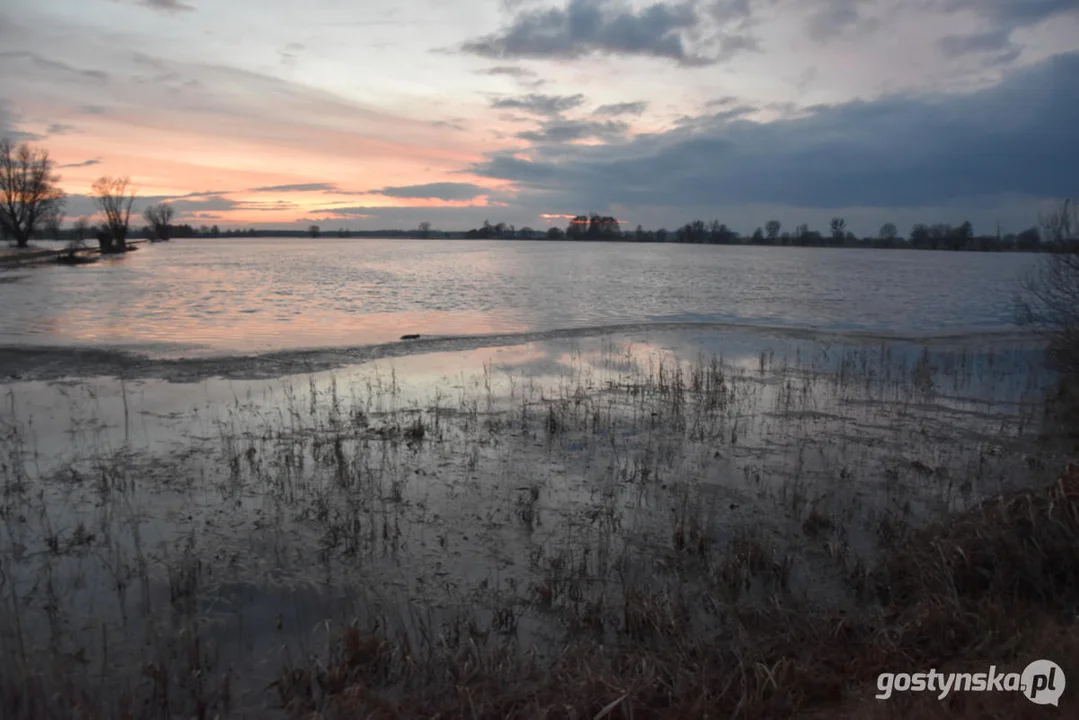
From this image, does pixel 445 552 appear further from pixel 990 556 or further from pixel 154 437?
pixel 154 437

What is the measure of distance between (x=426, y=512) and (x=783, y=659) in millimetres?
4481

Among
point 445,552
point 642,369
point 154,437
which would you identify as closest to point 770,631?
point 445,552

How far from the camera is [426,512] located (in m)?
7.73

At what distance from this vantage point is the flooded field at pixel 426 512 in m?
5.18

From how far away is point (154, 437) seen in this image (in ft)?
33.2

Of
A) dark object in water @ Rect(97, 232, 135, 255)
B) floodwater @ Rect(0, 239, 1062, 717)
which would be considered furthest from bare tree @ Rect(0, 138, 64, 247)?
floodwater @ Rect(0, 239, 1062, 717)

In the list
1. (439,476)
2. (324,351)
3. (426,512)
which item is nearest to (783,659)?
(426,512)

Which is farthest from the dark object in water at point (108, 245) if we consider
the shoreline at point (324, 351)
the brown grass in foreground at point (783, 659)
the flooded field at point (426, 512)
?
the brown grass in foreground at point (783, 659)

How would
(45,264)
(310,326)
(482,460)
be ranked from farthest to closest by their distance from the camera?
(45,264) < (310,326) < (482,460)

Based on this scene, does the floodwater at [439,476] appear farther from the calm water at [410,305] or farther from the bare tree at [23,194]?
the bare tree at [23,194]

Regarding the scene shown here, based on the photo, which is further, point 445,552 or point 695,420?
point 695,420

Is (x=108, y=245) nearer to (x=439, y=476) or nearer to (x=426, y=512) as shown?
(x=439, y=476)

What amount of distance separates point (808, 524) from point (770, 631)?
240 centimetres

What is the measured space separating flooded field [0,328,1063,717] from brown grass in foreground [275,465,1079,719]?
0.09 metres
